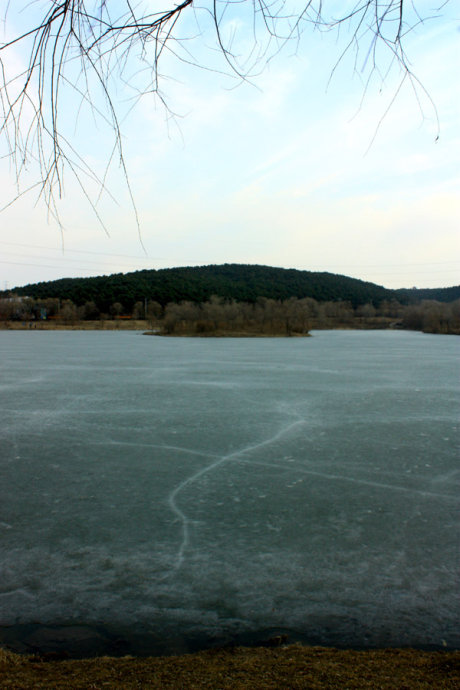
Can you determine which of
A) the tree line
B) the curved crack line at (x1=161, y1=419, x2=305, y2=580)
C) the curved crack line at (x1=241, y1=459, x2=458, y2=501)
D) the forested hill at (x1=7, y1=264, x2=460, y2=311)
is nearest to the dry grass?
the curved crack line at (x1=161, y1=419, x2=305, y2=580)

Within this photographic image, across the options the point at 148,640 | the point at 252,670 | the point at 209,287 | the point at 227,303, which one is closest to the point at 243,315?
the point at 227,303

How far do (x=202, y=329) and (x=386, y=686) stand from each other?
4401cm

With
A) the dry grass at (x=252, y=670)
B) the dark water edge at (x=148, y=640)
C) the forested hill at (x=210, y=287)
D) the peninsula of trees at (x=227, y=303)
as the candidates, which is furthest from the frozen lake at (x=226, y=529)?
→ the forested hill at (x=210, y=287)

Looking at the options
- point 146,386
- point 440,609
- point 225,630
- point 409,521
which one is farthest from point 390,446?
point 146,386

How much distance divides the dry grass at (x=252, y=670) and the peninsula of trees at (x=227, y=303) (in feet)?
140

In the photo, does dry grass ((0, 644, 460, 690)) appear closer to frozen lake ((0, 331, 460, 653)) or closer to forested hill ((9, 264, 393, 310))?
frozen lake ((0, 331, 460, 653))

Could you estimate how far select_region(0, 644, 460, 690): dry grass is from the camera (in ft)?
6.47

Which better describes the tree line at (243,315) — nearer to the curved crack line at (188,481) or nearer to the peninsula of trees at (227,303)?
the peninsula of trees at (227,303)

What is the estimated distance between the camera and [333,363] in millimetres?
18719

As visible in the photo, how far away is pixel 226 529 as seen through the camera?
3752 millimetres

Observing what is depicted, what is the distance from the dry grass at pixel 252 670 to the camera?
1971 millimetres

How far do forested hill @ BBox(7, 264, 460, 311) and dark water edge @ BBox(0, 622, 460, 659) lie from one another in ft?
297

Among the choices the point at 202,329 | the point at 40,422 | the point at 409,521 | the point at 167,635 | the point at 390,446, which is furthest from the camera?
the point at 202,329

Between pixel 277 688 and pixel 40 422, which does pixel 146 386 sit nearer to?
pixel 40 422
